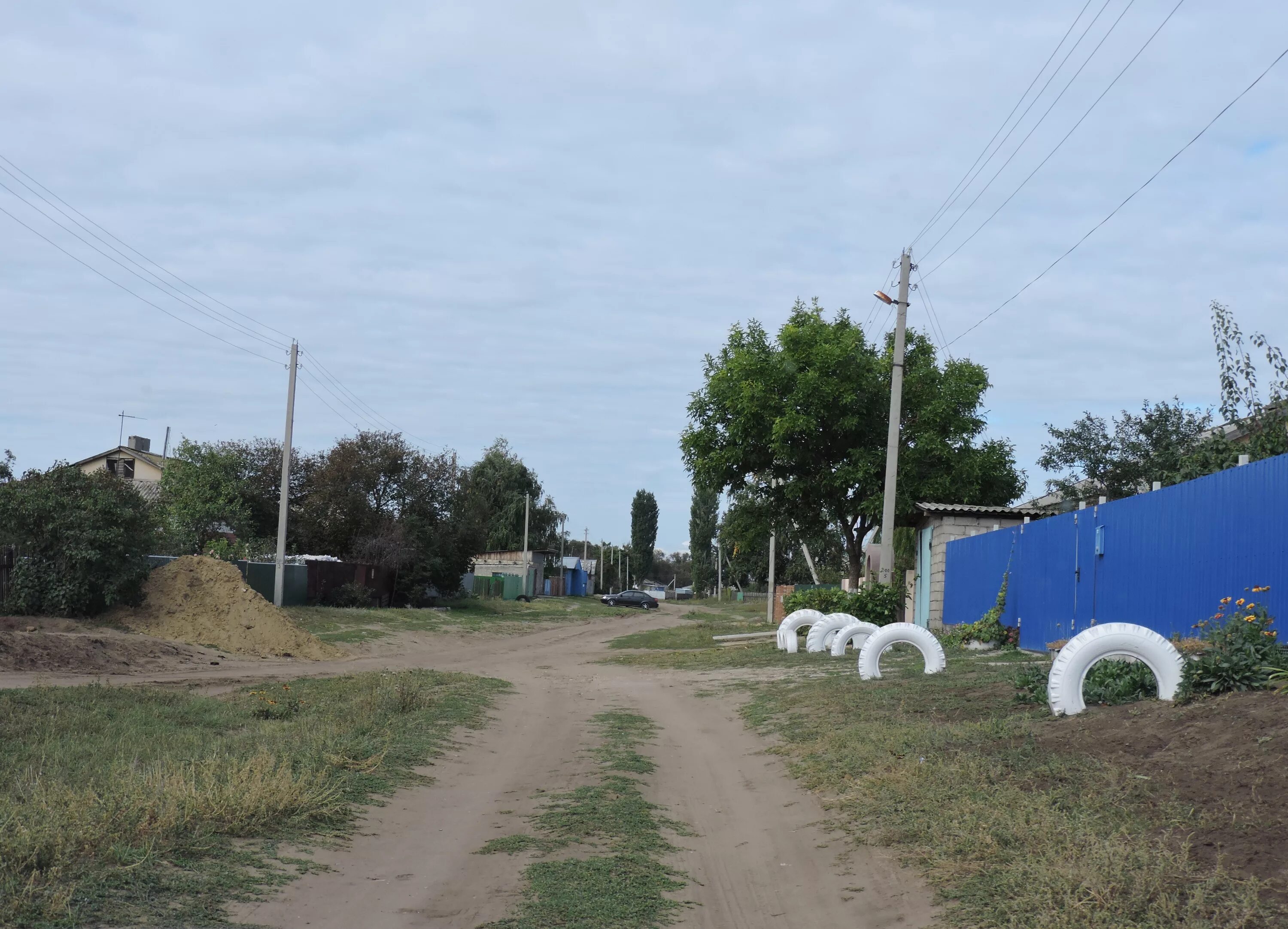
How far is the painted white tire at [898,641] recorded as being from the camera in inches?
564

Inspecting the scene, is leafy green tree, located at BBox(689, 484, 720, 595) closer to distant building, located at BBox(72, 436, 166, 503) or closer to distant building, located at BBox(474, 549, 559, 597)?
distant building, located at BBox(474, 549, 559, 597)

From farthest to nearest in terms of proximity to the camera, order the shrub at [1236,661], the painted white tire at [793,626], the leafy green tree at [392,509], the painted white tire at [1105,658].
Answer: the leafy green tree at [392,509] → the painted white tire at [793,626] → the painted white tire at [1105,658] → the shrub at [1236,661]

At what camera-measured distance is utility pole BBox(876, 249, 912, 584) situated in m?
21.7

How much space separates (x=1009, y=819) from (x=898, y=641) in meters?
8.49


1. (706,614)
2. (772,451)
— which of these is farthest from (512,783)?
(706,614)

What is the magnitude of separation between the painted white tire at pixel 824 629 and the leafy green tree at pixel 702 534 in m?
79.1

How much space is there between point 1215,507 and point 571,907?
27.8ft

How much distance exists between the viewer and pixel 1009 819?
21.1 feet

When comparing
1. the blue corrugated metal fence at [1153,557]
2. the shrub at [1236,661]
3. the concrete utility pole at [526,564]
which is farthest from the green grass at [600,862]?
the concrete utility pole at [526,564]

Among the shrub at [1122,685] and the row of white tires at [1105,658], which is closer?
the row of white tires at [1105,658]

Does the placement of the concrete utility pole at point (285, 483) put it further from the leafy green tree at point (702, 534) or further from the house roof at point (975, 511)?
the leafy green tree at point (702, 534)

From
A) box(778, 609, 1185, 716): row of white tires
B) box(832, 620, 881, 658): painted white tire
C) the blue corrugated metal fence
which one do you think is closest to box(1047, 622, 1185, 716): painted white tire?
box(778, 609, 1185, 716): row of white tires

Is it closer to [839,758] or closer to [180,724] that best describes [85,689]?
[180,724]

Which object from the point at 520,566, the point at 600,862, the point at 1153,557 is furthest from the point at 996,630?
the point at 520,566
